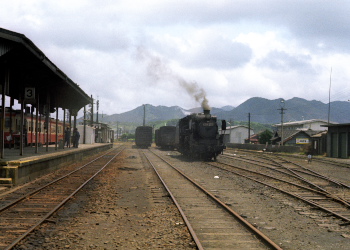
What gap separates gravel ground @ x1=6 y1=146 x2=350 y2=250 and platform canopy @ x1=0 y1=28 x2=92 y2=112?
4.92m

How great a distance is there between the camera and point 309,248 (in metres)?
5.37

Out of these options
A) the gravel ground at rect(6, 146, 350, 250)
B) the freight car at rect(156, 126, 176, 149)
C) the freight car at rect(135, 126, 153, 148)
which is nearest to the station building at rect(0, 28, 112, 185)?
the gravel ground at rect(6, 146, 350, 250)

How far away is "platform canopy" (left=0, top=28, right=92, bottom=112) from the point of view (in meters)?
10.7

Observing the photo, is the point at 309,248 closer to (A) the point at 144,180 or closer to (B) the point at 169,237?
(B) the point at 169,237

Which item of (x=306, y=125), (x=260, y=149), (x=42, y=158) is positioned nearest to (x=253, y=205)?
(x=42, y=158)

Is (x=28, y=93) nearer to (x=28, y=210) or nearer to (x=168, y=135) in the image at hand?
(x=28, y=210)

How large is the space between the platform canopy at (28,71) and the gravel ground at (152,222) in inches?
194

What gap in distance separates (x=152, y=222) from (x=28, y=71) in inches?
425

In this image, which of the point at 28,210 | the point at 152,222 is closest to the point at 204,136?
the point at 28,210

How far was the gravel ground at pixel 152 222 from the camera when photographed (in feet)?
18.1

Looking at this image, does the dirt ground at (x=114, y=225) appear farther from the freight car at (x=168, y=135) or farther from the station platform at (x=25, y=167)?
the freight car at (x=168, y=135)

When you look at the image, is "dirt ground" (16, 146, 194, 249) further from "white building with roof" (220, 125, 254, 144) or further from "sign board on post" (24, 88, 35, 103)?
"white building with roof" (220, 125, 254, 144)

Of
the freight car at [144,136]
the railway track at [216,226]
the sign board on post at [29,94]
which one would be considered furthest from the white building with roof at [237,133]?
the railway track at [216,226]

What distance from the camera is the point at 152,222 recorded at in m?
6.82
